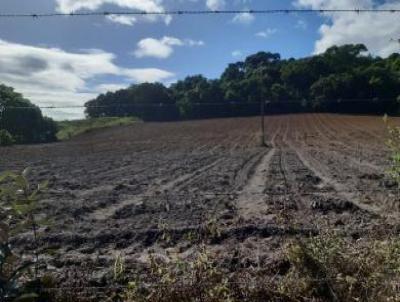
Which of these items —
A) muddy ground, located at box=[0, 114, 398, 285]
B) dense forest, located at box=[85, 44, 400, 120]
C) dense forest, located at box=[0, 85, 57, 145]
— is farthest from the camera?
dense forest, located at box=[0, 85, 57, 145]

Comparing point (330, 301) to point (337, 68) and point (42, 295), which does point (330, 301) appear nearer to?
point (42, 295)

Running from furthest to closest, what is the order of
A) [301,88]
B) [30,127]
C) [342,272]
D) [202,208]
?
[30,127]
[301,88]
[202,208]
[342,272]

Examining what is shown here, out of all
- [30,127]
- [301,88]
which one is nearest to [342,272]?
[301,88]

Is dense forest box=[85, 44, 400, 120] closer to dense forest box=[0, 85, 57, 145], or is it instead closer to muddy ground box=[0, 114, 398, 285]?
muddy ground box=[0, 114, 398, 285]

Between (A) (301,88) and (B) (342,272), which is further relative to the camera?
(A) (301,88)

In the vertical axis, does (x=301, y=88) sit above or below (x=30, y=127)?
above

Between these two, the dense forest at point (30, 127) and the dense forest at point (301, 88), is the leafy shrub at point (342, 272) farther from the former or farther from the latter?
the dense forest at point (30, 127)

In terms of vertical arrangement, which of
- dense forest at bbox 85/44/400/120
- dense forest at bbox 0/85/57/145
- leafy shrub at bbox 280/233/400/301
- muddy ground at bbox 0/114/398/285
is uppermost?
dense forest at bbox 85/44/400/120

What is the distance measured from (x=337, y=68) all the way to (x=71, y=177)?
1705cm

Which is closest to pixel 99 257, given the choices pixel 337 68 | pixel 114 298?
pixel 114 298

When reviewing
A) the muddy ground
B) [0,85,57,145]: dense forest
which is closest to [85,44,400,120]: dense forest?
the muddy ground

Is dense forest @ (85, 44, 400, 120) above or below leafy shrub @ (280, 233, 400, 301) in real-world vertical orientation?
above

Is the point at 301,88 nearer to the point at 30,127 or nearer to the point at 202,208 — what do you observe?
the point at 202,208

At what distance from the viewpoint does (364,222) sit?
7.98 m
